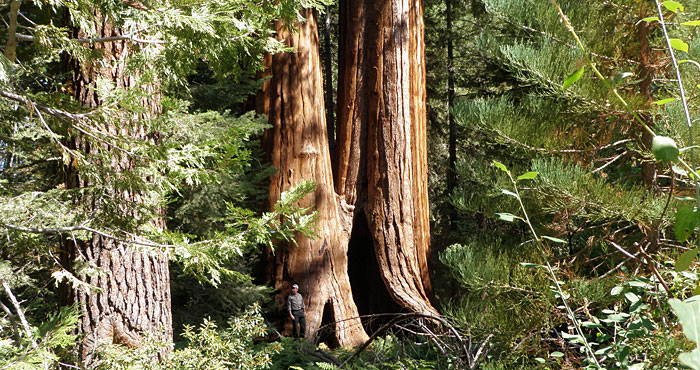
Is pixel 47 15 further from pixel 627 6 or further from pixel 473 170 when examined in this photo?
pixel 627 6

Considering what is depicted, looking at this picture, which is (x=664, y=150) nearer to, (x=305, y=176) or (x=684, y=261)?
(x=684, y=261)

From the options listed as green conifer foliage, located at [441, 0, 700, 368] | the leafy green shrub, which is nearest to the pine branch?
the leafy green shrub

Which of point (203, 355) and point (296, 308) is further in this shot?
point (296, 308)

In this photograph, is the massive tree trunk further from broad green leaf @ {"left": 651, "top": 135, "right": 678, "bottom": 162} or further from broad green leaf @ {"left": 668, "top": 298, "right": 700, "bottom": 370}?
broad green leaf @ {"left": 668, "top": 298, "right": 700, "bottom": 370}

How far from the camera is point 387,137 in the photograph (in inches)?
266

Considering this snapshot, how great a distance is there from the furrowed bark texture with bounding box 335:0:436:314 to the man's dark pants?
1.11 metres

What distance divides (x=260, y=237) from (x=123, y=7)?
1507 millimetres

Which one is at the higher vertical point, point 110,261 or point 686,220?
point 686,220

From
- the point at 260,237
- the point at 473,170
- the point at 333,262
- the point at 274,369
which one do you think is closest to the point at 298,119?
the point at 333,262

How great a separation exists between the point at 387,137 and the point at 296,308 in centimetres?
229

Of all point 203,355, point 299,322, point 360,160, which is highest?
point 360,160

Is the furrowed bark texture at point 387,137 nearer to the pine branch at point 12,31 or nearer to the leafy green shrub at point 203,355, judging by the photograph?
the leafy green shrub at point 203,355

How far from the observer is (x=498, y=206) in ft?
18.4

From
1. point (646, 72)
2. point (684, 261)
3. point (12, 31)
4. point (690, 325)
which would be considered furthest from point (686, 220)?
point (646, 72)
